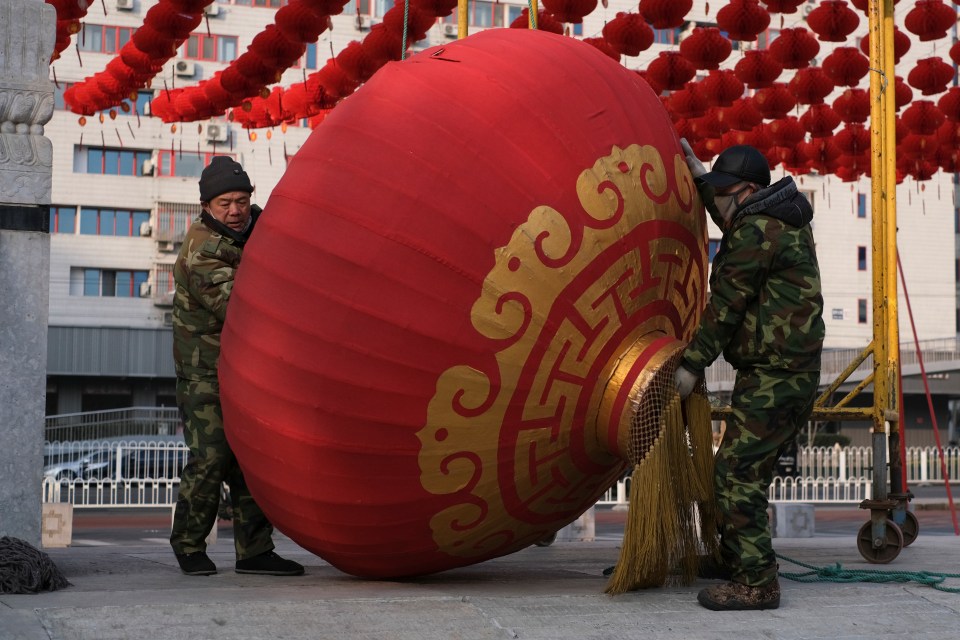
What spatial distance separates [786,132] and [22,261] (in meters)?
11.0

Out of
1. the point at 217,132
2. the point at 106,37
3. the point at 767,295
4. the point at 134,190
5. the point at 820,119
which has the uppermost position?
the point at 106,37

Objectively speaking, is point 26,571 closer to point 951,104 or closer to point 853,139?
point 951,104

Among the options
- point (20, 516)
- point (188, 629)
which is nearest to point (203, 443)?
point (20, 516)

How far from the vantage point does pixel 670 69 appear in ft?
40.0

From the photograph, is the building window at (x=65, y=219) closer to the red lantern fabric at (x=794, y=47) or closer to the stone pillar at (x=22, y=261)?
the red lantern fabric at (x=794, y=47)

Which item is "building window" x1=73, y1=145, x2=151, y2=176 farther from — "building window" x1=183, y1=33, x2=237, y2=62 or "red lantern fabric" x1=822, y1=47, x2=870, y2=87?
"red lantern fabric" x1=822, y1=47, x2=870, y2=87

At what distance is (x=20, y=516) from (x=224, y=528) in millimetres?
10740

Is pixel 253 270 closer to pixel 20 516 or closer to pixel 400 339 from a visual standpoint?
pixel 400 339

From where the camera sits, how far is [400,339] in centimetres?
425

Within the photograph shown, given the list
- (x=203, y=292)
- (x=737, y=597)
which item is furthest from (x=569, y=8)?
(x=737, y=597)

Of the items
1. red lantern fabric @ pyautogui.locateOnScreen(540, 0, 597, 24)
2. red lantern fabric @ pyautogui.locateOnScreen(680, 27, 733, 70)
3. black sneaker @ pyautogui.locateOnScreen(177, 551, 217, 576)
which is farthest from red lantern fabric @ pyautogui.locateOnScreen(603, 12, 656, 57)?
black sneaker @ pyautogui.locateOnScreen(177, 551, 217, 576)

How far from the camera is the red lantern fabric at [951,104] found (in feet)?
42.1

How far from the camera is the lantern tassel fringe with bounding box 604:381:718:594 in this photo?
4730 mm

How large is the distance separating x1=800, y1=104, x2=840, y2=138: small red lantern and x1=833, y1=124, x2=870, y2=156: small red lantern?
1.61 feet
